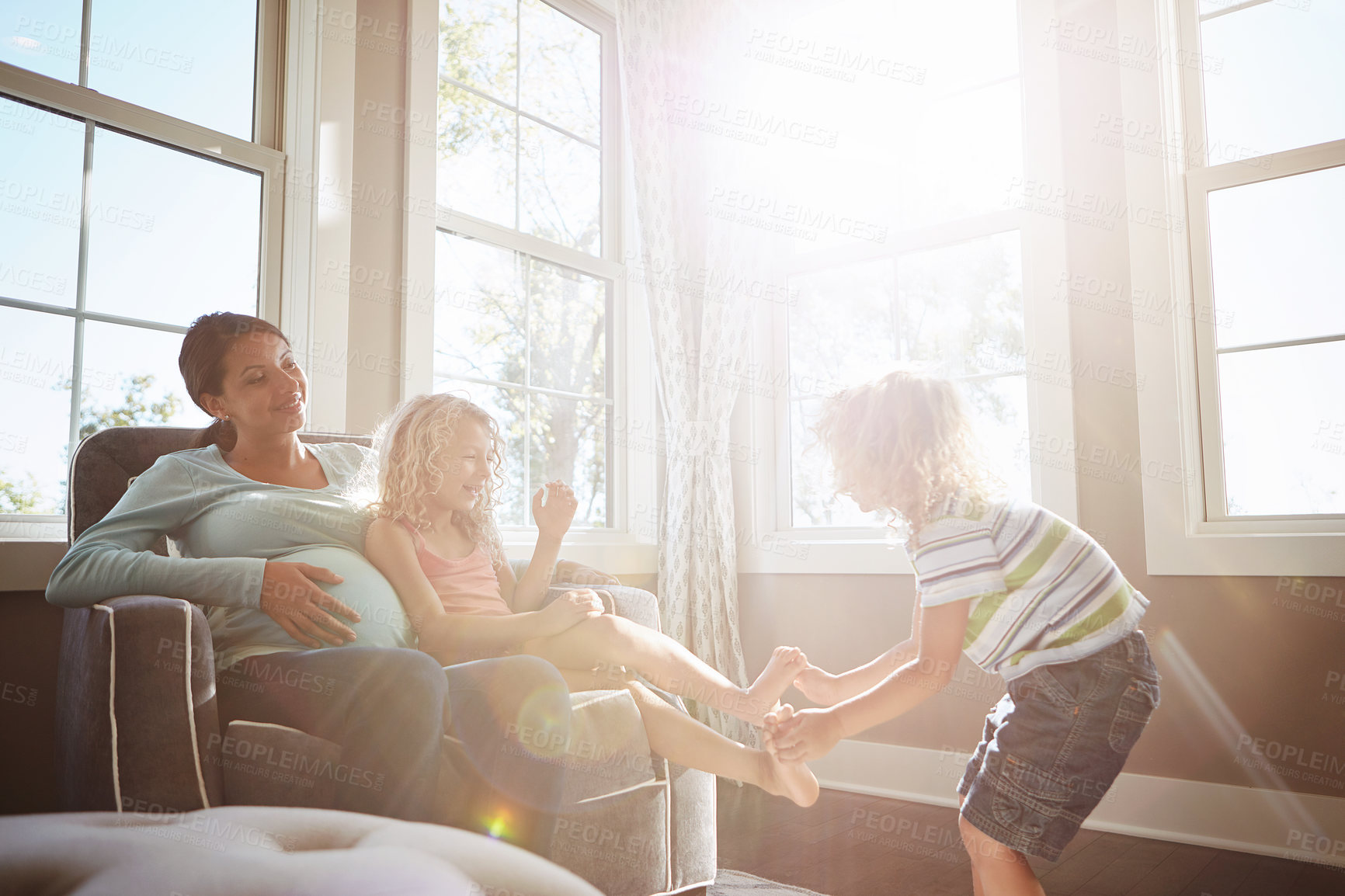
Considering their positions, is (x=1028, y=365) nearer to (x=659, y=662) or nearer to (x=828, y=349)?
(x=828, y=349)

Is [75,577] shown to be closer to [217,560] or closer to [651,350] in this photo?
[217,560]

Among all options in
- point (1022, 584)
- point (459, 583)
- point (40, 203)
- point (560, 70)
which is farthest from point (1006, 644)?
point (560, 70)

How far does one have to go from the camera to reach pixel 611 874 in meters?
1.43

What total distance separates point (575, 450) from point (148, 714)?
2191mm

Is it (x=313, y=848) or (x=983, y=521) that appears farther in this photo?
(x=983, y=521)

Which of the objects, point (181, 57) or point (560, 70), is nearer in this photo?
point (181, 57)

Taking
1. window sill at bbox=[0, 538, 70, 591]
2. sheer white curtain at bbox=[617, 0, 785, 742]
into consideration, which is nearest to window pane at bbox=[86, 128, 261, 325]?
window sill at bbox=[0, 538, 70, 591]

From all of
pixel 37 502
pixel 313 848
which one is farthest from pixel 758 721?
pixel 37 502

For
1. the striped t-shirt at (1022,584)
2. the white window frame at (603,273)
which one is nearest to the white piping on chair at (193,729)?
the striped t-shirt at (1022,584)

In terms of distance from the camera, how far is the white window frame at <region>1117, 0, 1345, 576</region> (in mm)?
2367

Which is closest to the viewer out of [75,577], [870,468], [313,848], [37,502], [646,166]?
[313,848]

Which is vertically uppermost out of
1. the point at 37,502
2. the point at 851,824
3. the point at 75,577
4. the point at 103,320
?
the point at 103,320

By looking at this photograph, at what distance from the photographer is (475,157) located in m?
2.98

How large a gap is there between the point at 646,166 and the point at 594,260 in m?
0.41
